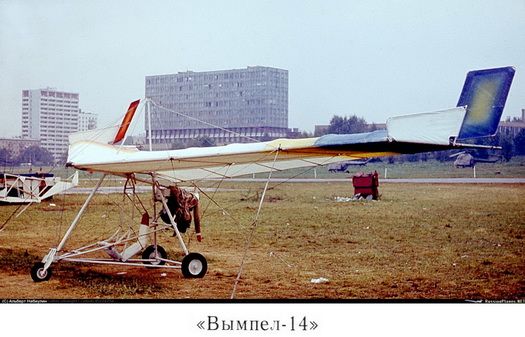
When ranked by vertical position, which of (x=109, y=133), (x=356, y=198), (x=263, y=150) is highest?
(x=109, y=133)

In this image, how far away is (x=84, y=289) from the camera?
12.1ft

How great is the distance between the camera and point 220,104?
→ 3.86 metres

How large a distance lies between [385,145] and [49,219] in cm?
313

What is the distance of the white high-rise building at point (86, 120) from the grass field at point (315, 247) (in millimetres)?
582

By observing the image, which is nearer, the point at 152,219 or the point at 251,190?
the point at 152,219

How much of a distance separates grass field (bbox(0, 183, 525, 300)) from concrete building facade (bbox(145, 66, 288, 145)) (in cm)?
76

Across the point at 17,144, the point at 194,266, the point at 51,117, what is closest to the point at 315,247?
the point at 194,266

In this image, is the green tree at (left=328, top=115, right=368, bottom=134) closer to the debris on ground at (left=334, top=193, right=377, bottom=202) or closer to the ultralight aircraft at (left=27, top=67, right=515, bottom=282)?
the ultralight aircraft at (left=27, top=67, right=515, bottom=282)

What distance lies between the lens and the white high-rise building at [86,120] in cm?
398

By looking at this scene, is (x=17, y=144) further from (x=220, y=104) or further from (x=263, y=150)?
(x=263, y=150)

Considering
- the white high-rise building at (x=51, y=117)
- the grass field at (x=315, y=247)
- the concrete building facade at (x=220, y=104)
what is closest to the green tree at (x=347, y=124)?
the concrete building facade at (x=220, y=104)

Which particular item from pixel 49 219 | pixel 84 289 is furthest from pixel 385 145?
pixel 49 219

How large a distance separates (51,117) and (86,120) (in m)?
0.24
